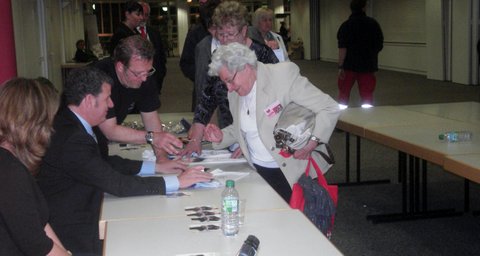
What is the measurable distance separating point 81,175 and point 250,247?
0.94 m

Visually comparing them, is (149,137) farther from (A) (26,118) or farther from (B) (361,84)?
(B) (361,84)

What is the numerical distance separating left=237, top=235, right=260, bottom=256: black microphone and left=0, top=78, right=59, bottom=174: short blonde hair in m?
0.73

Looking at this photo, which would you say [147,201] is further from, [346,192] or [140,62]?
[346,192]

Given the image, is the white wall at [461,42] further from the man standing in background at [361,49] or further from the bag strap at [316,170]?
the bag strap at [316,170]

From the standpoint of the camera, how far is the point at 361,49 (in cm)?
738

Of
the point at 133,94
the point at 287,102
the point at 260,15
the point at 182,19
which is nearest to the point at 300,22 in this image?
the point at 182,19

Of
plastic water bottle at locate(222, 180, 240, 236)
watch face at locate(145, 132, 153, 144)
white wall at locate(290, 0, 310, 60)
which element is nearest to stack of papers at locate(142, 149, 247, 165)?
watch face at locate(145, 132, 153, 144)

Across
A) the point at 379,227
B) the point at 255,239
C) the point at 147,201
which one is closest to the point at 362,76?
the point at 379,227

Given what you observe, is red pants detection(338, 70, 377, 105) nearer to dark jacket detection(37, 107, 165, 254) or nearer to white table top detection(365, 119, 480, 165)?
white table top detection(365, 119, 480, 165)

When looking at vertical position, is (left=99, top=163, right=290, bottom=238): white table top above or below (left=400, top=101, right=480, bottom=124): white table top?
below

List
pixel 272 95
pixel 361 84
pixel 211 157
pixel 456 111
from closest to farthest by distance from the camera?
1. pixel 272 95
2. pixel 211 157
3. pixel 456 111
4. pixel 361 84

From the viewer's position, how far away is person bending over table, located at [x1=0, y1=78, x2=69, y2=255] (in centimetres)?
186

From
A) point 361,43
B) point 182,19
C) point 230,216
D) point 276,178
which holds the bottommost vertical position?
point 276,178

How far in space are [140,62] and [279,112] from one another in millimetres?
761
